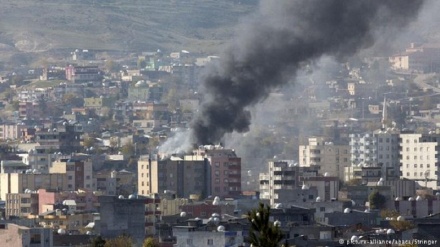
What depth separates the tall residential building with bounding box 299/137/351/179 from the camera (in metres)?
100

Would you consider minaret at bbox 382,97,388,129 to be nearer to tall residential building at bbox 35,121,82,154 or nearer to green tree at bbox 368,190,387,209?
tall residential building at bbox 35,121,82,154

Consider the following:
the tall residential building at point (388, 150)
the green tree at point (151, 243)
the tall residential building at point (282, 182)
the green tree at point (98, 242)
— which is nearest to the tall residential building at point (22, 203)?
the tall residential building at point (282, 182)

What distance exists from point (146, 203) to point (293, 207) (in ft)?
19.6

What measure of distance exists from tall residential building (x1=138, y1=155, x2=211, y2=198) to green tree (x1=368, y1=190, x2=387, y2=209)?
6.66 metres

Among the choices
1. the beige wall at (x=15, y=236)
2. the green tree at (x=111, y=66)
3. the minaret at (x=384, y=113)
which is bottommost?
the beige wall at (x=15, y=236)

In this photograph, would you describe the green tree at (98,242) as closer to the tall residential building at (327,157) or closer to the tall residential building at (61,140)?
the tall residential building at (327,157)

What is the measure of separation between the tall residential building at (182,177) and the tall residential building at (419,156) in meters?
13.8

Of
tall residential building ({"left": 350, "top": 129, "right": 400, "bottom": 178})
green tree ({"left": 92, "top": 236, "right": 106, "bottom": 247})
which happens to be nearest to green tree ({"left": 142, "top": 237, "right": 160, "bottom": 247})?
green tree ({"left": 92, "top": 236, "right": 106, "bottom": 247})

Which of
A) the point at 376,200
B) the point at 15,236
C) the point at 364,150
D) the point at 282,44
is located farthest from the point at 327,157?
the point at 15,236

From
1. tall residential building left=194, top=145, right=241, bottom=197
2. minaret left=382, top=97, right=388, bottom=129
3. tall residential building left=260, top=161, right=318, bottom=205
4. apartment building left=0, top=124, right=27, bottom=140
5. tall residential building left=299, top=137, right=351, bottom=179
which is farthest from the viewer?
apartment building left=0, top=124, right=27, bottom=140

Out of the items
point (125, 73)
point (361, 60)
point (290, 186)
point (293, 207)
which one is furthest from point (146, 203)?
point (125, 73)

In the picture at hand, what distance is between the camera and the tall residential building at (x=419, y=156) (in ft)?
327

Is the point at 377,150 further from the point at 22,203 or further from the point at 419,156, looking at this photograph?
the point at 22,203

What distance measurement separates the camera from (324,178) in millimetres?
87500
